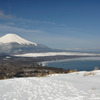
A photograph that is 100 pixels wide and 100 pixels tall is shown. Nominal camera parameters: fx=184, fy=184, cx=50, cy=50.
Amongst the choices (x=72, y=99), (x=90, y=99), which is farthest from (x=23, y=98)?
(x=90, y=99)

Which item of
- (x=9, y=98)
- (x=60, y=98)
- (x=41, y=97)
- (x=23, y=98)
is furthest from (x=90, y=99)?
(x=9, y=98)

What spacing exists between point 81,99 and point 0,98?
296cm

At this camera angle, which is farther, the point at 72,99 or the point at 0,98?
the point at 0,98

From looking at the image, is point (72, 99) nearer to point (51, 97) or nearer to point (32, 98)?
point (51, 97)

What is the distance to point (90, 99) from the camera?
6.09 m

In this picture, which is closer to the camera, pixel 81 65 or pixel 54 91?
pixel 54 91

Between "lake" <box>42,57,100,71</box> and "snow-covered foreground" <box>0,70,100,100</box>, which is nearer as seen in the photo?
"snow-covered foreground" <box>0,70,100,100</box>

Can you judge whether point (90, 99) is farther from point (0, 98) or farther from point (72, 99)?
point (0, 98)

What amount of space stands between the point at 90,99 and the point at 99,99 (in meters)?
0.30

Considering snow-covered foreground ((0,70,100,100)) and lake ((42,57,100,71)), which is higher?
snow-covered foreground ((0,70,100,100))

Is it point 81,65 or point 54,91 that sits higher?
point 54,91

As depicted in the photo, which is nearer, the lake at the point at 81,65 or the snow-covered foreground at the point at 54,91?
the snow-covered foreground at the point at 54,91

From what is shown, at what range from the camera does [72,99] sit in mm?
6320

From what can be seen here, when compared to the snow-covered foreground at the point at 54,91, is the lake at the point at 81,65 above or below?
below
